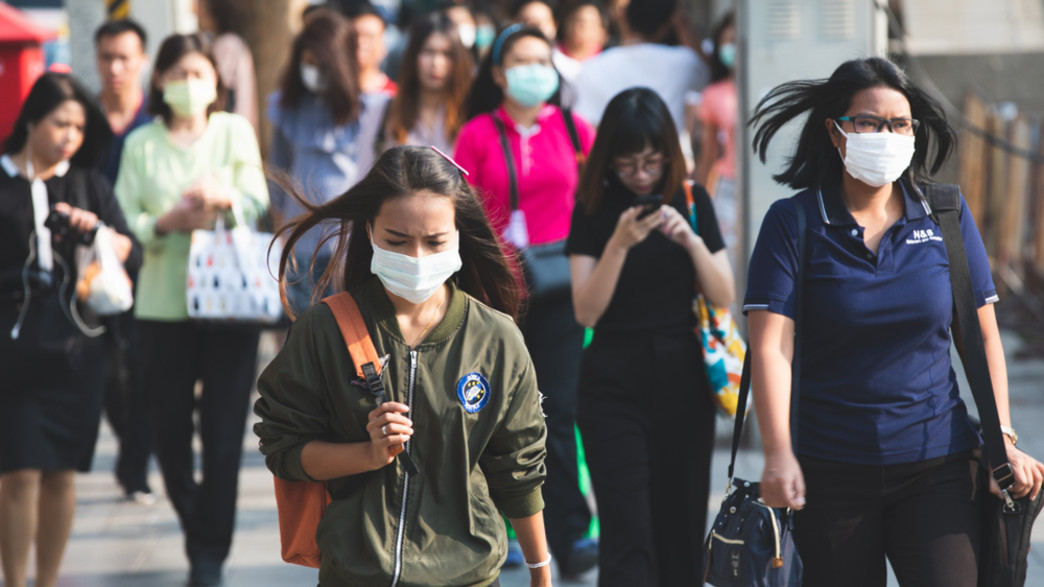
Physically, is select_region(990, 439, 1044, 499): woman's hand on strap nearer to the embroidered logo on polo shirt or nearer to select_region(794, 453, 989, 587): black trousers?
select_region(794, 453, 989, 587): black trousers

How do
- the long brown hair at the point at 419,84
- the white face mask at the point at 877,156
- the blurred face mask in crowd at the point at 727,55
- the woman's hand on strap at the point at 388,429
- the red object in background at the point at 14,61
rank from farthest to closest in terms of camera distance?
the red object in background at the point at 14,61
the blurred face mask in crowd at the point at 727,55
the long brown hair at the point at 419,84
the white face mask at the point at 877,156
the woman's hand on strap at the point at 388,429

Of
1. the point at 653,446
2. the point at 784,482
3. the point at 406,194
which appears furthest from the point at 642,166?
the point at 406,194

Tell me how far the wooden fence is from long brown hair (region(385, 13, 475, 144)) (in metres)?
4.55

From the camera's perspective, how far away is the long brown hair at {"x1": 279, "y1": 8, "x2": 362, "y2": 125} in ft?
21.2

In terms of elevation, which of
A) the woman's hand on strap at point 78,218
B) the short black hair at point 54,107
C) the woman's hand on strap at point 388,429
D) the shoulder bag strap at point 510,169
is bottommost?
the woman's hand on strap at point 388,429

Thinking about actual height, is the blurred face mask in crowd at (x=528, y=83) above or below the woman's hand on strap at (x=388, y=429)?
above

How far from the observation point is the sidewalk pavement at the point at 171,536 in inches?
211

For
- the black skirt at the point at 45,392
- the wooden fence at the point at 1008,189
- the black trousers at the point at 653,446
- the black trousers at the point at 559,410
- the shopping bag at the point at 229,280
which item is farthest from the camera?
the wooden fence at the point at 1008,189

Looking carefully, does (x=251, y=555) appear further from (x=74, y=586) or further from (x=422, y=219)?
(x=422, y=219)

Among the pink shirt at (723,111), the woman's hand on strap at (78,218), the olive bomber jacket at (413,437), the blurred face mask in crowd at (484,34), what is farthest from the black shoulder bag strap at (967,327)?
the blurred face mask in crowd at (484,34)

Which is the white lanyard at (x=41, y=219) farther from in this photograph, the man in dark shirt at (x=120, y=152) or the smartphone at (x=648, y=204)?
the smartphone at (x=648, y=204)

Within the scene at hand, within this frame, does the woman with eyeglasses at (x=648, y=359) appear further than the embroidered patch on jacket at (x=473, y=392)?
Yes

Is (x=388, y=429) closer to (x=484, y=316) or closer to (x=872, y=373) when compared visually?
(x=484, y=316)

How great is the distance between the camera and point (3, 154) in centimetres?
491
